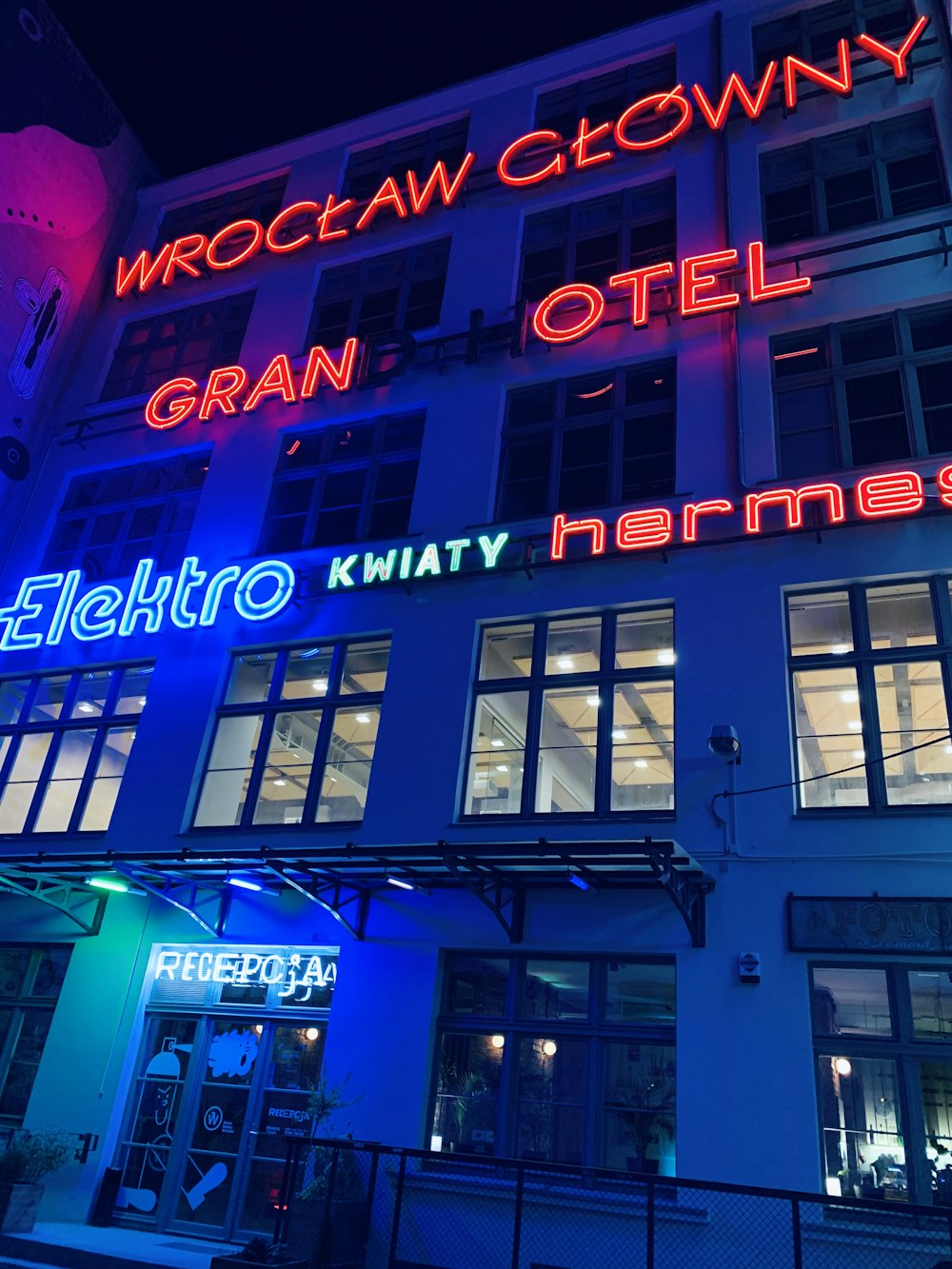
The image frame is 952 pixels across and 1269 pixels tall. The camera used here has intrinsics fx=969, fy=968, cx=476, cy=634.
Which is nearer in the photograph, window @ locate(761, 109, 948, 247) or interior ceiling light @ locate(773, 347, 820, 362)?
interior ceiling light @ locate(773, 347, 820, 362)

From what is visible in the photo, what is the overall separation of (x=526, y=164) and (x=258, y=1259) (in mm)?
18266

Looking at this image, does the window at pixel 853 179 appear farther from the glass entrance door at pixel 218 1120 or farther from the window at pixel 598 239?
the glass entrance door at pixel 218 1120

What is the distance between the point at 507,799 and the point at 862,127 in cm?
1268

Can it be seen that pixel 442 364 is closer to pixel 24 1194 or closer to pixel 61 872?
pixel 61 872

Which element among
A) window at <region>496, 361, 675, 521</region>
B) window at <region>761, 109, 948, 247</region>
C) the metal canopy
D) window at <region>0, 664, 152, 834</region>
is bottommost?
the metal canopy

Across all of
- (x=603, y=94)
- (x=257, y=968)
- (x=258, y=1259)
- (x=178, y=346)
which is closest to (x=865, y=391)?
(x=603, y=94)

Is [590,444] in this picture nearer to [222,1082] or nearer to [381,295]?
[381,295]

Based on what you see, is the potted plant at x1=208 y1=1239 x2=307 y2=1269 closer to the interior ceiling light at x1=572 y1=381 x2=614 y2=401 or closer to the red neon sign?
the red neon sign

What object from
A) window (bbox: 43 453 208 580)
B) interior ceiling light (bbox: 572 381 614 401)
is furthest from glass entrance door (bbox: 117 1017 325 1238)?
interior ceiling light (bbox: 572 381 614 401)

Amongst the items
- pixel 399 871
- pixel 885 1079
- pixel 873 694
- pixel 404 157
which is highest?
pixel 404 157

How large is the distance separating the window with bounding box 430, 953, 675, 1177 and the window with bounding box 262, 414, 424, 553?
7.45m

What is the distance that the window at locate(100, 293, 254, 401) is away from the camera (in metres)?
20.3

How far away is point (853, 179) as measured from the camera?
1584cm

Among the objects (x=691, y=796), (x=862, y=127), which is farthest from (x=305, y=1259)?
(x=862, y=127)
